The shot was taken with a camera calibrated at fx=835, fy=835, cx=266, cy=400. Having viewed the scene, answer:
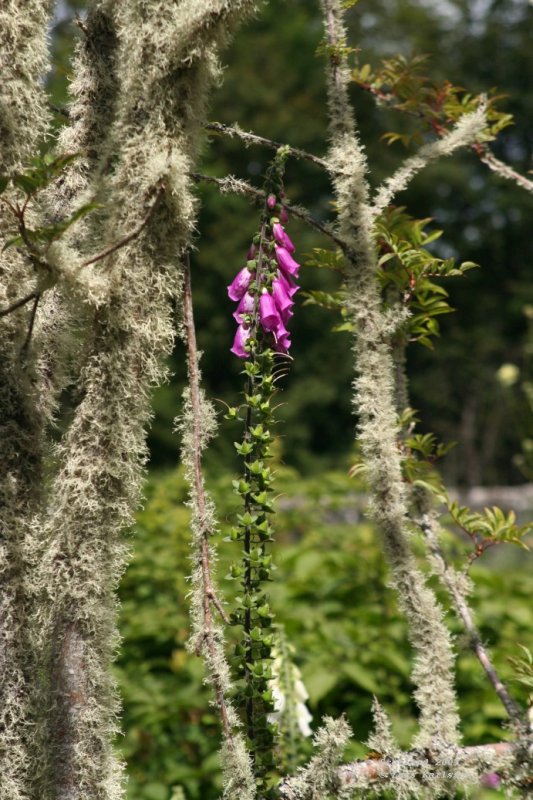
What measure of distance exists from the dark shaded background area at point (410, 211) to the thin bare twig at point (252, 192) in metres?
11.1

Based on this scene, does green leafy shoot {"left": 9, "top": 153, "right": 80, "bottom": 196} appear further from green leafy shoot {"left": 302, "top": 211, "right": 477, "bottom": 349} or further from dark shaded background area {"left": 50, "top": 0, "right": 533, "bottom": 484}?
dark shaded background area {"left": 50, "top": 0, "right": 533, "bottom": 484}

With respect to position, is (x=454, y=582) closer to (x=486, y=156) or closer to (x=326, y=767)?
(x=326, y=767)

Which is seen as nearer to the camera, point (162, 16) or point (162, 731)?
point (162, 16)

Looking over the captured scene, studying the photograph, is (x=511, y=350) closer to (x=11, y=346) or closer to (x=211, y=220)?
(x=211, y=220)

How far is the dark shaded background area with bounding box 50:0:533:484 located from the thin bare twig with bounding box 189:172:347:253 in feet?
36.3

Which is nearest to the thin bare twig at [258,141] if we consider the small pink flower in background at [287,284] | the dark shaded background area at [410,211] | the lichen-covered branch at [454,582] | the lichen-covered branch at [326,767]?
the small pink flower in background at [287,284]

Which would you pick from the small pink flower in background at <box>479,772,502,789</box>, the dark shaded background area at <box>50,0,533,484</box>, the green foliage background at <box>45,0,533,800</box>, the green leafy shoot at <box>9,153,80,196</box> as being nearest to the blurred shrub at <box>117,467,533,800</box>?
the small pink flower in background at <box>479,772,502,789</box>

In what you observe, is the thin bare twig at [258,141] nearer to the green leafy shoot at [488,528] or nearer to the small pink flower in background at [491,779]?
the green leafy shoot at [488,528]

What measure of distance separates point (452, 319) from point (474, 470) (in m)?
4.09

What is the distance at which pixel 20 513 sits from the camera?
1053mm

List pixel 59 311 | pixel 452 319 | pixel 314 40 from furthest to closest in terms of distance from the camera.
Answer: pixel 452 319
pixel 314 40
pixel 59 311

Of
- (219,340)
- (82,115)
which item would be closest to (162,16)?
(82,115)

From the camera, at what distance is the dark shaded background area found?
14.0 metres

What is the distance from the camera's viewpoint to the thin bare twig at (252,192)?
110 cm
